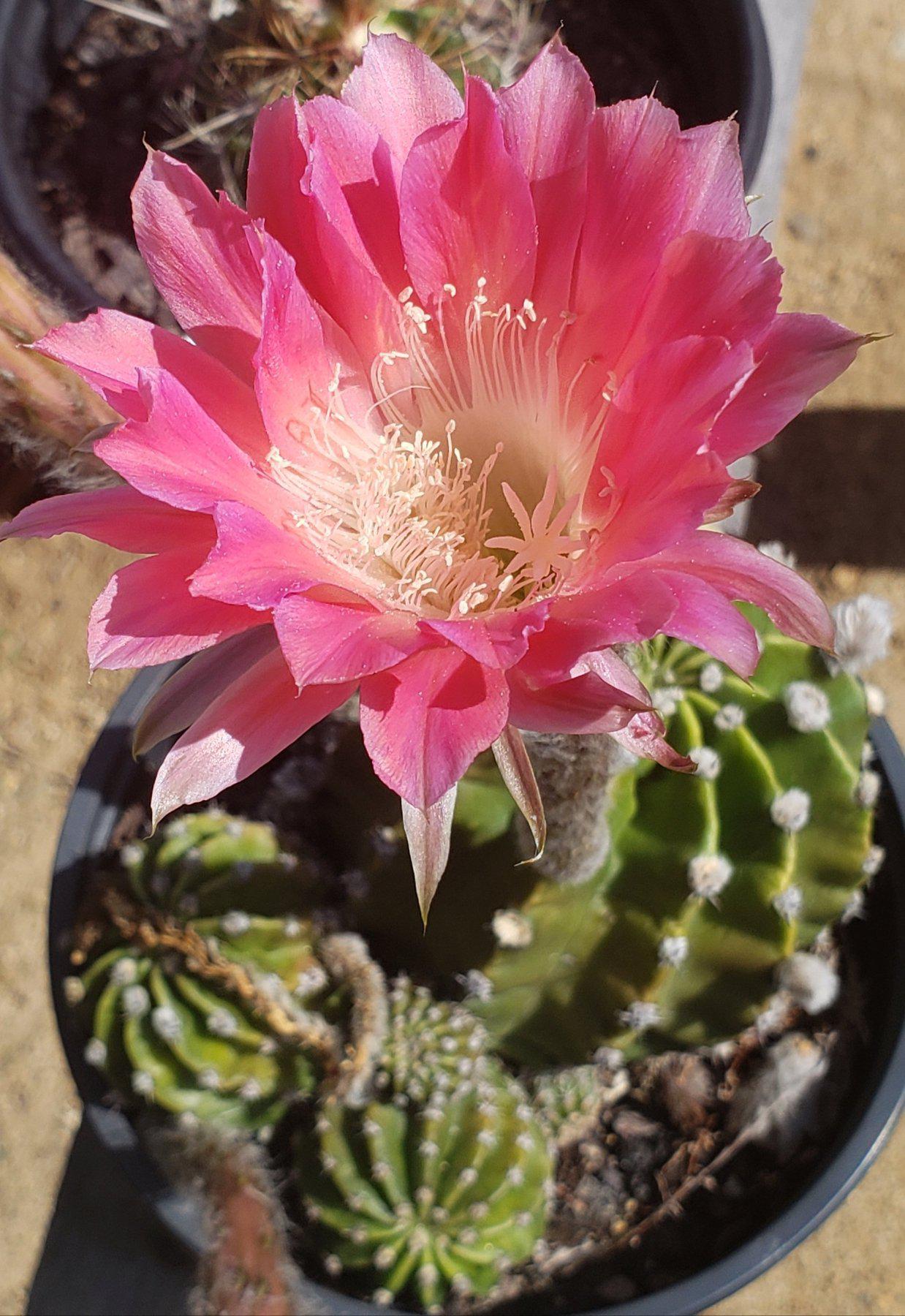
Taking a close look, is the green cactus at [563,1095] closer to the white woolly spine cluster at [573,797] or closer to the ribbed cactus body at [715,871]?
the ribbed cactus body at [715,871]

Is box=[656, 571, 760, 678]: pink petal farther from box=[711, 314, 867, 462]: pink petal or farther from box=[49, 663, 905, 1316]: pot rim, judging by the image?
box=[49, 663, 905, 1316]: pot rim

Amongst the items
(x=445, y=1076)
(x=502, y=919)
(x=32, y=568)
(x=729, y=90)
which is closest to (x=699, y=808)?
(x=502, y=919)

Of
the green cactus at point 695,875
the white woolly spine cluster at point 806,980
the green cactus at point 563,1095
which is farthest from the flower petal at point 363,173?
the green cactus at point 563,1095

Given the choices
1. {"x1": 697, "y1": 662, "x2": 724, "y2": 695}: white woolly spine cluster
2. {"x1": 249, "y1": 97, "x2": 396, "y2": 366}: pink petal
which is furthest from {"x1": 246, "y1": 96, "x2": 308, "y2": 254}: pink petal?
{"x1": 697, "y1": 662, "x2": 724, "y2": 695}: white woolly spine cluster

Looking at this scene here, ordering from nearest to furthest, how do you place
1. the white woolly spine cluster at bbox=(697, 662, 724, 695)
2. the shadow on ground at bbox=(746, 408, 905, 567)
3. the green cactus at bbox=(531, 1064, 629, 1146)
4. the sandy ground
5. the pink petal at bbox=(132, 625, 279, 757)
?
the pink petal at bbox=(132, 625, 279, 757), the white woolly spine cluster at bbox=(697, 662, 724, 695), the green cactus at bbox=(531, 1064, 629, 1146), the sandy ground, the shadow on ground at bbox=(746, 408, 905, 567)

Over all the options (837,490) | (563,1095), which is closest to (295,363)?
(563,1095)
